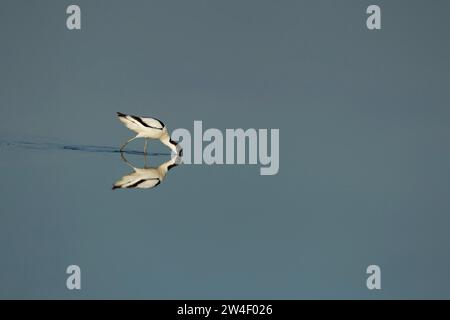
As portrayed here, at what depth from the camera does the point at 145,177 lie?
2406 mm

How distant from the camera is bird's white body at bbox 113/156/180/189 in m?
2.39

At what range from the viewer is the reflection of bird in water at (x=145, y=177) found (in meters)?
2.39

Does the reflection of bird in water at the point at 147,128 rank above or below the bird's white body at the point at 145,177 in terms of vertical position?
above

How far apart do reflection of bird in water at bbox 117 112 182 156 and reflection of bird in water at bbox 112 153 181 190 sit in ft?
0.22

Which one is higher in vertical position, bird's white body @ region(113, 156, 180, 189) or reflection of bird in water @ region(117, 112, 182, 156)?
reflection of bird in water @ region(117, 112, 182, 156)

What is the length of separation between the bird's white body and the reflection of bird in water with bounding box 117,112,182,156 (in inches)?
2.8

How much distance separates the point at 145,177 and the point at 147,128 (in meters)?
0.18

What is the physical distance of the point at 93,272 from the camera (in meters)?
2.39

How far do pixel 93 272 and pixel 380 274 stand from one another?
1.06m

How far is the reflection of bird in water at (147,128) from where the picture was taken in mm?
2379

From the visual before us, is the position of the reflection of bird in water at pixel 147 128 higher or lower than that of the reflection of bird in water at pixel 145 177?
higher

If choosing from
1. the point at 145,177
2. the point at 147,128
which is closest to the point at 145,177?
the point at 145,177

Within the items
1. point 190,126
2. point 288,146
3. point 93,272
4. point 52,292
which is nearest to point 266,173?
point 288,146

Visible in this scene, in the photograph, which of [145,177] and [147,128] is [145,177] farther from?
→ [147,128]
